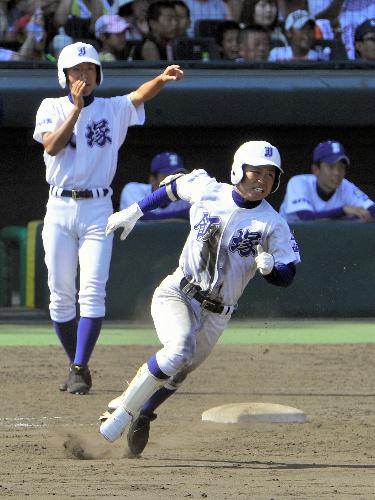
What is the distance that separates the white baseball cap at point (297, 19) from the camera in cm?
1111

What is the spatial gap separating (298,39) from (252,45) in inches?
22.2

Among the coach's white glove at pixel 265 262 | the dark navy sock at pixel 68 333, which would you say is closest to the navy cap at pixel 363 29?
the dark navy sock at pixel 68 333

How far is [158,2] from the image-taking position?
10.8 meters

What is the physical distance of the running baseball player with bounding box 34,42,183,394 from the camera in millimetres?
5906

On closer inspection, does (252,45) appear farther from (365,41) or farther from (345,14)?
(365,41)

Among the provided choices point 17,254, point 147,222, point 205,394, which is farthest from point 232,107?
point 205,394

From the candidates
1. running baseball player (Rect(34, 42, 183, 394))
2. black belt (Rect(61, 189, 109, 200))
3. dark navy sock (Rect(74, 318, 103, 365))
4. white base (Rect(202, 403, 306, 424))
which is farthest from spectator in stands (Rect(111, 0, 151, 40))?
white base (Rect(202, 403, 306, 424))

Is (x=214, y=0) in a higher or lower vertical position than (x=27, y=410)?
higher

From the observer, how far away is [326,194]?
9414mm

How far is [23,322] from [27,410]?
3729 mm

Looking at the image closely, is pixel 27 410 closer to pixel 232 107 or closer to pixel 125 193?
pixel 125 193

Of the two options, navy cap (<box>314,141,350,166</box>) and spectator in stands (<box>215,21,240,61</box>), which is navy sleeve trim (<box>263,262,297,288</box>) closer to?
navy cap (<box>314,141,350,166</box>)

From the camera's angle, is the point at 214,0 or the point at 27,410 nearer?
the point at 27,410

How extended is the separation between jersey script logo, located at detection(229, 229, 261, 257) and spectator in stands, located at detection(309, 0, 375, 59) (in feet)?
25.1
